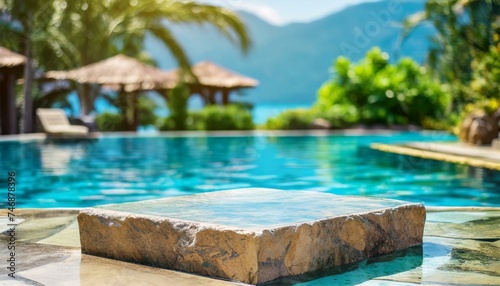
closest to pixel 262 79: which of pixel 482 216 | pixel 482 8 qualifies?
pixel 482 8

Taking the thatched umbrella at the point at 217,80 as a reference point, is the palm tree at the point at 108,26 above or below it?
above

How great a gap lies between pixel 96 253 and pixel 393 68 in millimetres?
25897

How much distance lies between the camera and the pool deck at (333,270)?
4.20m

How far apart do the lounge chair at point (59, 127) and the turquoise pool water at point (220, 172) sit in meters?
0.56

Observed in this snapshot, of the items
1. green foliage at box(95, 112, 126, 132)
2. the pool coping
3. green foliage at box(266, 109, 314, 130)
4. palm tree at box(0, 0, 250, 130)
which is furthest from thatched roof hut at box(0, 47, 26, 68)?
green foliage at box(266, 109, 314, 130)

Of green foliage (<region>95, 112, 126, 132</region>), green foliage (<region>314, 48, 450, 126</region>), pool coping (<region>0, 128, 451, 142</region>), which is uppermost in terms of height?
green foliage (<region>314, 48, 450, 126</region>)

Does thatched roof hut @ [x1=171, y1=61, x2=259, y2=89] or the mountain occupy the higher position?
the mountain

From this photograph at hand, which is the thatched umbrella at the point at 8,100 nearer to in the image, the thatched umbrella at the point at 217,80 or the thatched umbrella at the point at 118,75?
the thatched umbrella at the point at 118,75

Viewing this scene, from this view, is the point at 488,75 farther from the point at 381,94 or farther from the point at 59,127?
the point at 59,127

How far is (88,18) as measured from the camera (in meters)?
25.1

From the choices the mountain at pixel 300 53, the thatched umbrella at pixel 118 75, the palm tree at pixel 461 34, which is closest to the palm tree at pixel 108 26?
the thatched umbrella at pixel 118 75

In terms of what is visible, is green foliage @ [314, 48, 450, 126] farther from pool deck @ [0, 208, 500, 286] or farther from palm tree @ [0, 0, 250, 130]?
pool deck @ [0, 208, 500, 286]

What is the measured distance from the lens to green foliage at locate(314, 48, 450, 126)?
27391 millimetres

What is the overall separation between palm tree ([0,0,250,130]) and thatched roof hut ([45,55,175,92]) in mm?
1082
